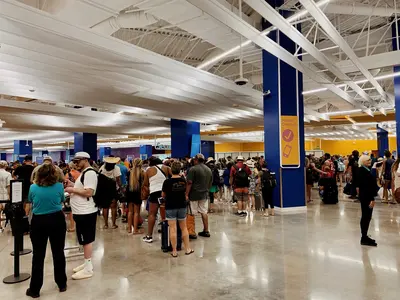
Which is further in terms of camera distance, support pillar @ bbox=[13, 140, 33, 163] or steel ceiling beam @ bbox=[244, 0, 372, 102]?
support pillar @ bbox=[13, 140, 33, 163]

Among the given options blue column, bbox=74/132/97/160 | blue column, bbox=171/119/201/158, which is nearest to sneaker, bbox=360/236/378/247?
blue column, bbox=171/119/201/158

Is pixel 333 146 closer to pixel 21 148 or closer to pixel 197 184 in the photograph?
pixel 21 148

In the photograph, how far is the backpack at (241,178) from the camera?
6883mm

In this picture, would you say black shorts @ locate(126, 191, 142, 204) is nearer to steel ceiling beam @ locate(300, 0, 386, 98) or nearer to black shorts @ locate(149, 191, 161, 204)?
black shorts @ locate(149, 191, 161, 204)

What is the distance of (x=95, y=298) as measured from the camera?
2.96m

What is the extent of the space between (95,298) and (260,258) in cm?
215

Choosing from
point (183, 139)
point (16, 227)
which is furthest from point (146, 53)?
point (183, 139)

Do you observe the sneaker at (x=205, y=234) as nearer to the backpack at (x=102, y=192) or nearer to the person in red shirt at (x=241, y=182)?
the person in red shirt at (x=241, y=182)

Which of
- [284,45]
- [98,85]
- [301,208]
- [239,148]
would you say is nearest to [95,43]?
[98,85]

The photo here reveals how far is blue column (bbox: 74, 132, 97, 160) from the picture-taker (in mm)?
17453

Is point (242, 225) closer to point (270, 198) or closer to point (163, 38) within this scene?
point (270, 198)

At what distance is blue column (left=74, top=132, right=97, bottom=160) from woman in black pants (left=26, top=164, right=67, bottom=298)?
1495 centimetres

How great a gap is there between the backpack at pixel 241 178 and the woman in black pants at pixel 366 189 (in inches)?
107

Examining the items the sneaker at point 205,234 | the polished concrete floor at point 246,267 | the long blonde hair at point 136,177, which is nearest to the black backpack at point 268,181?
the polished concrete floor at point 246,267
